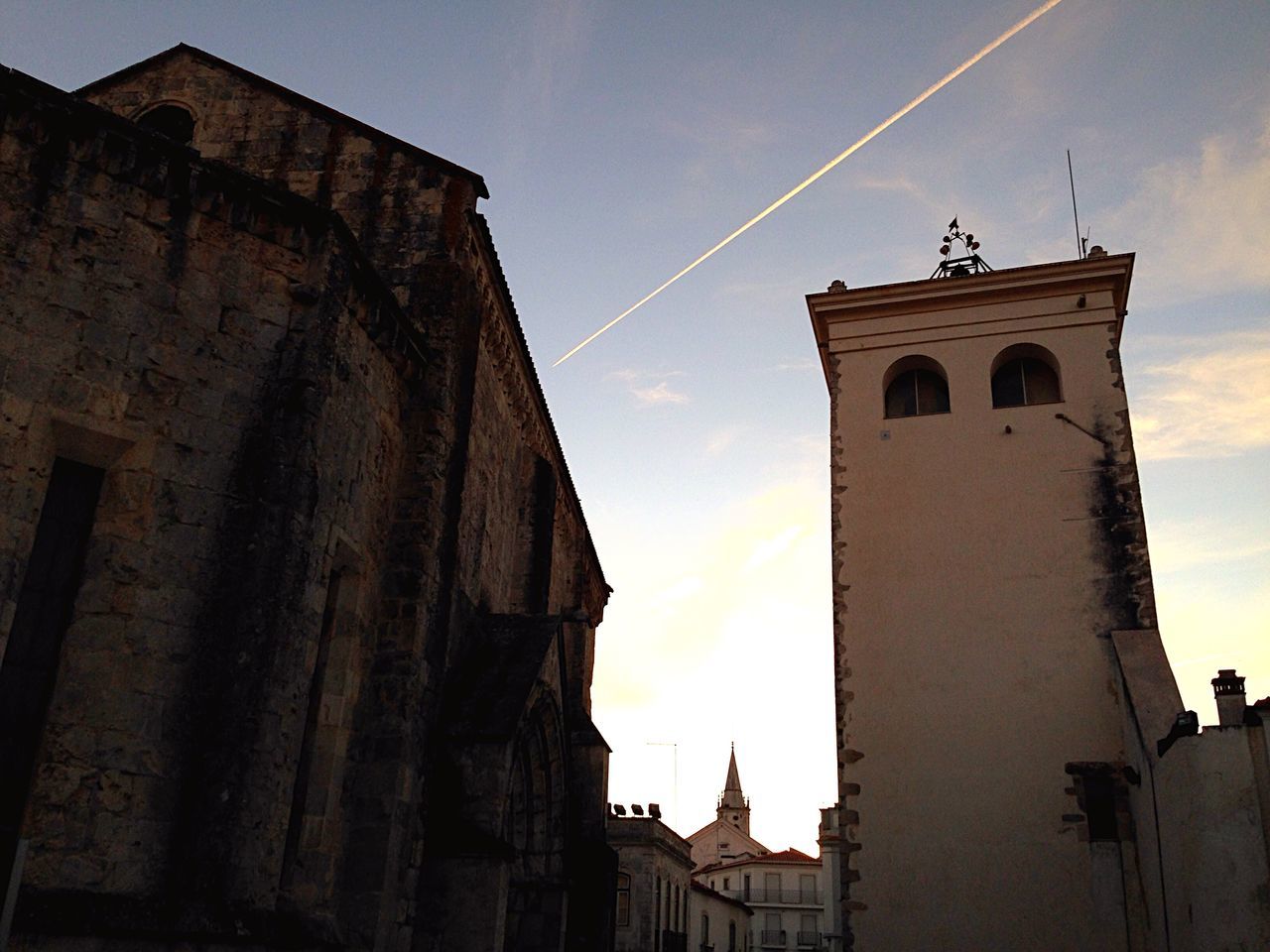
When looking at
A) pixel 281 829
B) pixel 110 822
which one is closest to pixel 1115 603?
pixel 281 829

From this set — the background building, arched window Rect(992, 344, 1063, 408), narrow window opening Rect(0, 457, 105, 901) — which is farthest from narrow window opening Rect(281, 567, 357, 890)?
the background building

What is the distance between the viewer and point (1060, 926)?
43.5 ft

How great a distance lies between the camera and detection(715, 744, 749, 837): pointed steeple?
85875 mm

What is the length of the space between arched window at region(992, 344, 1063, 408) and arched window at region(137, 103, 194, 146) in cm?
1191

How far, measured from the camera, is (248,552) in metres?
8.21

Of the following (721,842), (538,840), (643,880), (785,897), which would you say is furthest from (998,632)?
(721,842)

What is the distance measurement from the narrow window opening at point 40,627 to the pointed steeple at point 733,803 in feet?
260

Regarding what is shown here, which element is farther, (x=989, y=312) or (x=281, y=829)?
(x=989, y=312)

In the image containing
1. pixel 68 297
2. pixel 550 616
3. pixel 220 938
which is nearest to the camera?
pixel 220 938

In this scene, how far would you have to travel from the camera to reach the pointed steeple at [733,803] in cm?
8588

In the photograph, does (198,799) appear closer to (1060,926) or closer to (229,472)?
(229,472)

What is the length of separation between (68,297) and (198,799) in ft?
12.1

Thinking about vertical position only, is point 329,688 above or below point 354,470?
below

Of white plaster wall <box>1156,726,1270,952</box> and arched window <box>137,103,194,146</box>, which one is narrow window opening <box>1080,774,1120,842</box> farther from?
arched window <box>137,103,194,146</box>
